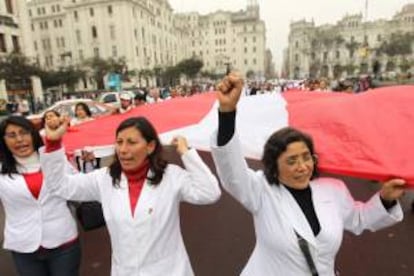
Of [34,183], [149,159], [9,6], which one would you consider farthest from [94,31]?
[149,159]

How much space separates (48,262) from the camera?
8.91 feet

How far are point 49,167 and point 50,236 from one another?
54cm

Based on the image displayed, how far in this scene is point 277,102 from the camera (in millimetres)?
4121

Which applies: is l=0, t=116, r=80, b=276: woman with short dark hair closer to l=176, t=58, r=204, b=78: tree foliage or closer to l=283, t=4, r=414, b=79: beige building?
l=176, t=58, r=204, b=78: tree foliage

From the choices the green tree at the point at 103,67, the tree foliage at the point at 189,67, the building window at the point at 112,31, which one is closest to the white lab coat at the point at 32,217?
the green tree at the point at 103,67

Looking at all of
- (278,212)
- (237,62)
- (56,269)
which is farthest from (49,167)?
(237,62)

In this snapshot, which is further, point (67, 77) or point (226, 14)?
point (226, 14)

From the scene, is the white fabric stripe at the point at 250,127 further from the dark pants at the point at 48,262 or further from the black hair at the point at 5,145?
the dark pants at the point at 48,262

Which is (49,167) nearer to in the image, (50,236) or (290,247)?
(50,236)

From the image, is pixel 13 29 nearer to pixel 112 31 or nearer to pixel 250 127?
pixel 112 31

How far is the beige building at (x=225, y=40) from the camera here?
11293 centimetres

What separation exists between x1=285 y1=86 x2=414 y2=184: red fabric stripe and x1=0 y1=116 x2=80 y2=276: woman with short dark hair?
5.53 feet

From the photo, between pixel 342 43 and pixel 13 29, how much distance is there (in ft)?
233

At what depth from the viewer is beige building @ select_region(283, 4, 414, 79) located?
271ft
